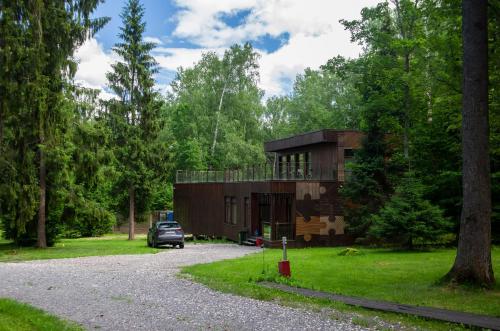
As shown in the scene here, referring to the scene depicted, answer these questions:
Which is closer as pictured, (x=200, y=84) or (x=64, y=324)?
(x=64, y=324)

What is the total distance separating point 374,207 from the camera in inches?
1045

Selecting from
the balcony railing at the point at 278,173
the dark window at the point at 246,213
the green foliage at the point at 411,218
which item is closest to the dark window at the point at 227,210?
the balcony railing at the point at 278,173

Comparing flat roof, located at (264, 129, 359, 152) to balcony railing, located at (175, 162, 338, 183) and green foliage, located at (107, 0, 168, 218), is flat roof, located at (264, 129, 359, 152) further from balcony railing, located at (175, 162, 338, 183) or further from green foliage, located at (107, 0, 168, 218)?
green foliage, located at (107, 0, 168, 218)

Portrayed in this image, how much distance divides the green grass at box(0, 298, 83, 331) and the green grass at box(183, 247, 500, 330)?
4.24 metres

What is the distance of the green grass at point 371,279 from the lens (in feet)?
35.3

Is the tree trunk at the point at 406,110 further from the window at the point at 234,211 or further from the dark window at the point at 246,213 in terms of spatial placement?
the window at the point at 234,211

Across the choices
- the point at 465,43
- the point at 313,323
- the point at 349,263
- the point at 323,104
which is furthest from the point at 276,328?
the point at 323,104

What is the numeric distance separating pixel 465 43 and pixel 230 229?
22.5m

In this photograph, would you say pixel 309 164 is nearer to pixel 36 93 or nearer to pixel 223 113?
pixel 36 93

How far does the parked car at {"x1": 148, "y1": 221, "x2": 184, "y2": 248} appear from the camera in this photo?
28188 mm

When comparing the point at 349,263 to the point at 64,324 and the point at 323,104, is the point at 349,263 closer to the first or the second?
the point at 64,324

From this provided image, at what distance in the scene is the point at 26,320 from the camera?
959cm

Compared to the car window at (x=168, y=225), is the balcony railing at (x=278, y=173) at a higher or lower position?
higher

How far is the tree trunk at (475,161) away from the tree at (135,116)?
2733 cm
